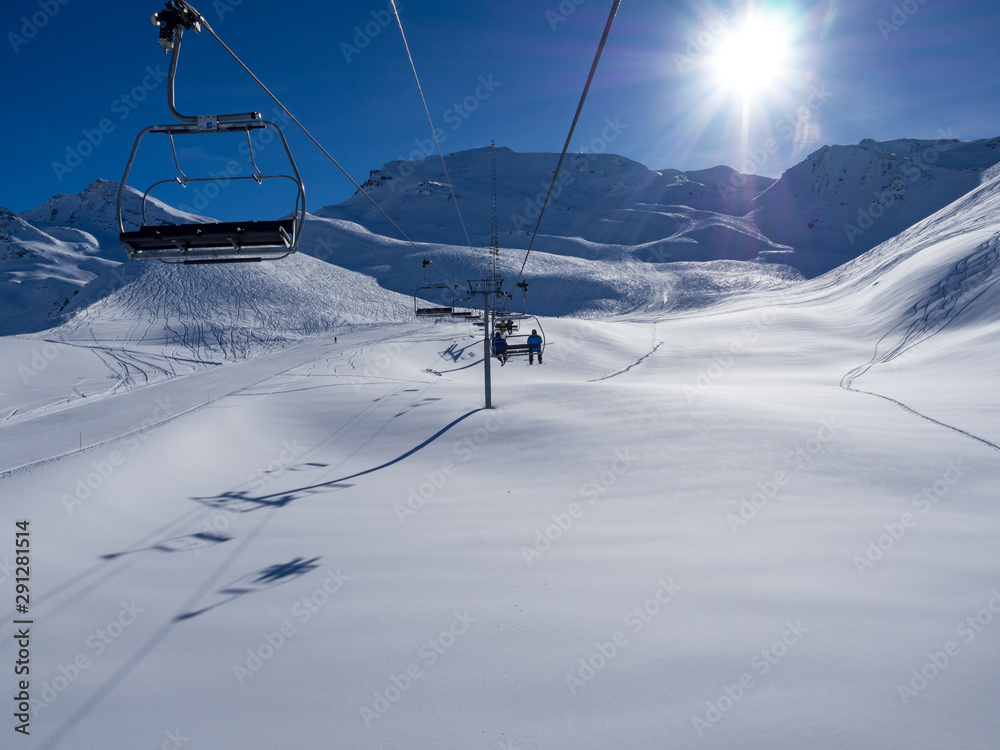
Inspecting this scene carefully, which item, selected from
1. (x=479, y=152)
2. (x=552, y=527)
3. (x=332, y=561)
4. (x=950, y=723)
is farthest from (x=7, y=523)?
(x=479, y=152)

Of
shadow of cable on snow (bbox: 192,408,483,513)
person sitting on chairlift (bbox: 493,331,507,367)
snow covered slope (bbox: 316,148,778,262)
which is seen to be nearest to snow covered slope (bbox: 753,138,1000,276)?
snow covered slope (bbox: 316,148,778,262)

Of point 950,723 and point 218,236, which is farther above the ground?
point 218,236

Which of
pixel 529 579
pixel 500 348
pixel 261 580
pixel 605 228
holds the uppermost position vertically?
pixel 605 228

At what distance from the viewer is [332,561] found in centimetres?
607

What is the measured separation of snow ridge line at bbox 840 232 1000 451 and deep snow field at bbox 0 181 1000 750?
35.0ft

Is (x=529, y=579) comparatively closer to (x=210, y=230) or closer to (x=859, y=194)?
(x=210, y=230)

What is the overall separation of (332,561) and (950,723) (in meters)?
5.84

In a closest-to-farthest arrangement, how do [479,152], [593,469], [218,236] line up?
[218,236] < [593,469] < [479,152]

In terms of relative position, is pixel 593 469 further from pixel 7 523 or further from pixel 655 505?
pixel 7 523

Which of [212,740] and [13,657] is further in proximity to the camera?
[13,657]

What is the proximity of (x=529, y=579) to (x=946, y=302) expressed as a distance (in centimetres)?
3091

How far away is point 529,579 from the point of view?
5.31 metres

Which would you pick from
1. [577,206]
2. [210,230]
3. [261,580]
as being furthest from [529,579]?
[577,206]

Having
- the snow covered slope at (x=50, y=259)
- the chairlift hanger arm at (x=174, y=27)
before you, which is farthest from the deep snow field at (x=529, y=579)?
the snow covered slope at (x=50, y=259)
